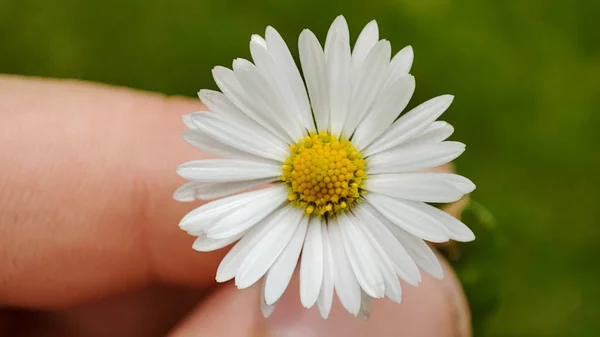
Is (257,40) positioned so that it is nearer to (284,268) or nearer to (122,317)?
(284,268)

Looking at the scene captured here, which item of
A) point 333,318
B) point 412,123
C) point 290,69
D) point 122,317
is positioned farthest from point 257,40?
point 122,317

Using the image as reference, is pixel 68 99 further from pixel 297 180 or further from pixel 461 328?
pixel 461 328

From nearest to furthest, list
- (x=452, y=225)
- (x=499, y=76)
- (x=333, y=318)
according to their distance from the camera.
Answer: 1. (x=452, y=225)
2. (x=333, y=318)
3. (x=499, y=76)

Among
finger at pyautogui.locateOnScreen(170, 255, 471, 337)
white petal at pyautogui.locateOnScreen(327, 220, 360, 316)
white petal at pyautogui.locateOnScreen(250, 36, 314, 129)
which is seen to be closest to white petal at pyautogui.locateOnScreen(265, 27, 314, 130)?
white petal at pyautogui.locateOnScreen(250, 36, 314, 129)

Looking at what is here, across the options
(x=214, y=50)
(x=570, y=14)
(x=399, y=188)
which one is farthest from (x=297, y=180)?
(x=570, y=14)

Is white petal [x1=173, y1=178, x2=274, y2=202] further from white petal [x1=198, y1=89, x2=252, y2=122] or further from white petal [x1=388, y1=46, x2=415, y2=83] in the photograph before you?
white petal [x1=388, y1=46, x2=415, y2=83]
